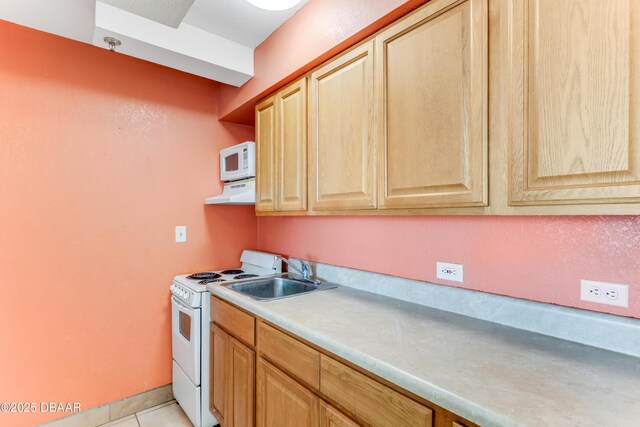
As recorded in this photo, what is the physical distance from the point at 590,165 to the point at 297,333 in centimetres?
110

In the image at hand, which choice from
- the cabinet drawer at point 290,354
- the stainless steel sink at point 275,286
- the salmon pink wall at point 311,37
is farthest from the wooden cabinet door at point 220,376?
the salmon pink wall at point 311,37

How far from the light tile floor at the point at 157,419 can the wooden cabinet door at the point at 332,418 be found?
145cm

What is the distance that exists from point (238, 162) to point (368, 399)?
190cm

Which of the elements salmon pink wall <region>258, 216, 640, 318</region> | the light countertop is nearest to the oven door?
the light countertop

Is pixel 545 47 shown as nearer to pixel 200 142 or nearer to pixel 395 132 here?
pixel 395 132

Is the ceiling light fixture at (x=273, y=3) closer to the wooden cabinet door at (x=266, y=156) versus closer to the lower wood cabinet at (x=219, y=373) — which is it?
the wooden cabinet door at (x=266, y=156)

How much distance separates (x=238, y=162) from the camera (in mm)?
2422

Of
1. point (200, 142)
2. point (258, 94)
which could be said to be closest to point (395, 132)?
point (258, 94)

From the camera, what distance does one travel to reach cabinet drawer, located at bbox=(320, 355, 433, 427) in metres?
0.88

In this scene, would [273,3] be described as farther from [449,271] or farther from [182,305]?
[182,305]

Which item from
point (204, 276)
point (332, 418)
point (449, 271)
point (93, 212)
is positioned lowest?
point (332, 418)

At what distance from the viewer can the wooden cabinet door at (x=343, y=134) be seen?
1459 millimetres

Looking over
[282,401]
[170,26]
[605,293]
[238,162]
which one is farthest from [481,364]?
[170,26]

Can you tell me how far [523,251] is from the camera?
1236 millimetres
